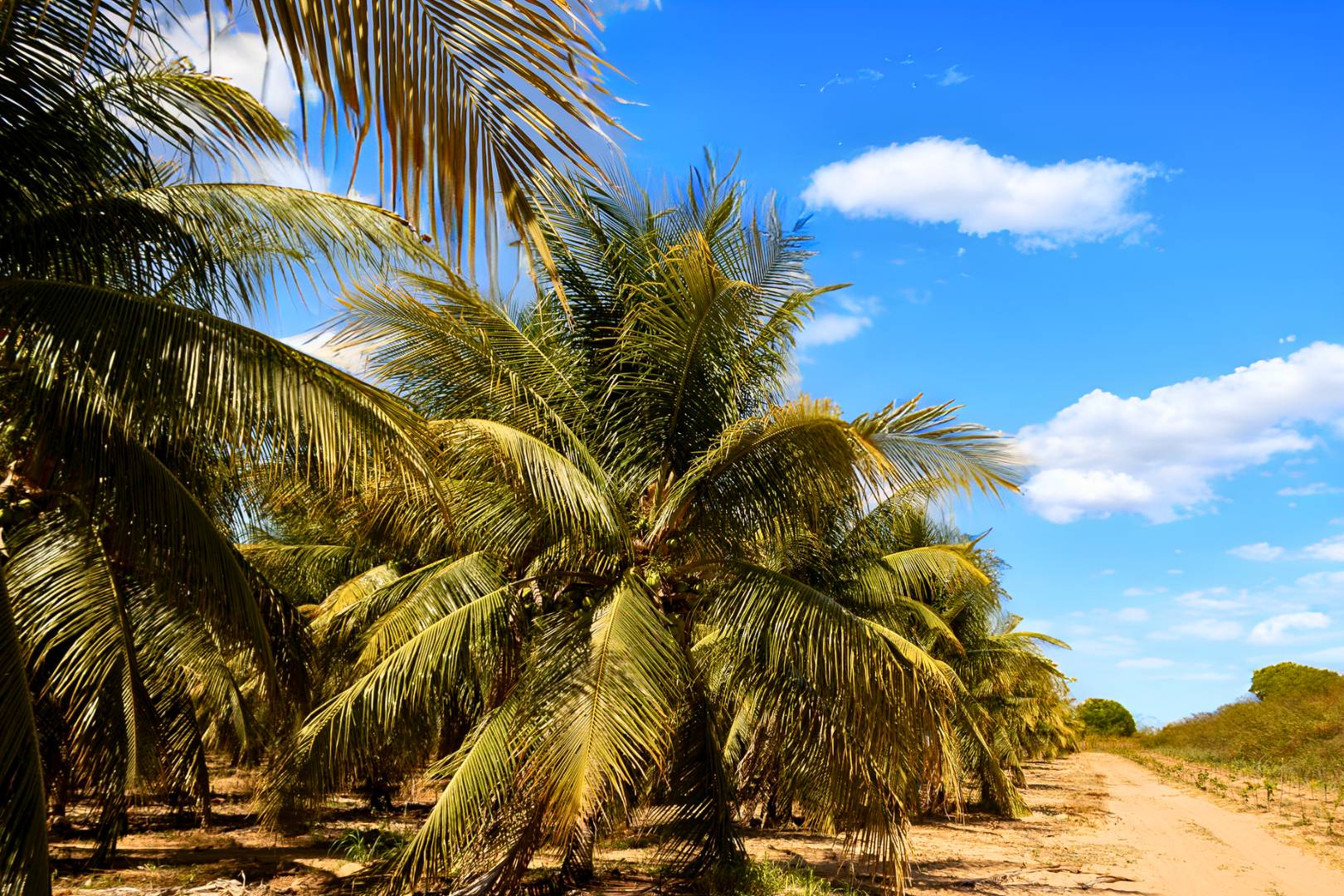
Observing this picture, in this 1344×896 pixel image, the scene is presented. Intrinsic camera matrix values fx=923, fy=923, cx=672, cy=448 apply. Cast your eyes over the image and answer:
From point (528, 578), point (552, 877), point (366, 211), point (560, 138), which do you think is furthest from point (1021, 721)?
point (560, 138)

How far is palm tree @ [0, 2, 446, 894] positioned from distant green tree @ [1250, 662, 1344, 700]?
4973 cm

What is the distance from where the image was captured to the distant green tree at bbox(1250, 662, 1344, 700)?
47.1 m

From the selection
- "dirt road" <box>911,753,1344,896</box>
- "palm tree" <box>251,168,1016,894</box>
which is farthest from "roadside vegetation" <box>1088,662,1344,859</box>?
"palm tree" <box>251,168,1016,894</box>

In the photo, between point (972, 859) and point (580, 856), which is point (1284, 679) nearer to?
point (972, 859)

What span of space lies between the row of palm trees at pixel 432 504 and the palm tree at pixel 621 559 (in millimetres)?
38

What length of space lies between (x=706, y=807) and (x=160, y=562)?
18.2 feet

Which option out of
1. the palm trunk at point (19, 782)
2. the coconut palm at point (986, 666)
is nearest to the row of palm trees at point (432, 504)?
the palm trunk at point (19, 782)

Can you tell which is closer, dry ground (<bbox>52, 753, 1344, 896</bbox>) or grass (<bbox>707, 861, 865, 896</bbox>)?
grass (<bbox>707, 861, 865, 896</bbox>)

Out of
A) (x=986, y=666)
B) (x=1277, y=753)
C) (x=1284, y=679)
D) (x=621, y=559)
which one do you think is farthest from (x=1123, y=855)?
(x=1284, y=679)

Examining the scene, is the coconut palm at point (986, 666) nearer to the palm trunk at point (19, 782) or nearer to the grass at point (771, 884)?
the grass at point (771, 884)

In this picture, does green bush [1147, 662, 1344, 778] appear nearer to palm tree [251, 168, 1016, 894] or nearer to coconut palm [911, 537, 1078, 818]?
coconut palm [911, 537, 1078, 818]

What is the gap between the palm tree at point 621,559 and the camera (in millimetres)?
7367

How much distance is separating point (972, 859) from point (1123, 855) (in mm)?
2863

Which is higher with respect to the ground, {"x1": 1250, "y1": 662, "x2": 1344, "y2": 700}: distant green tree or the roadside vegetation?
{"x1": 1250, "y1": 662, "x2": 1344, "y2": 700}: distant green tree
